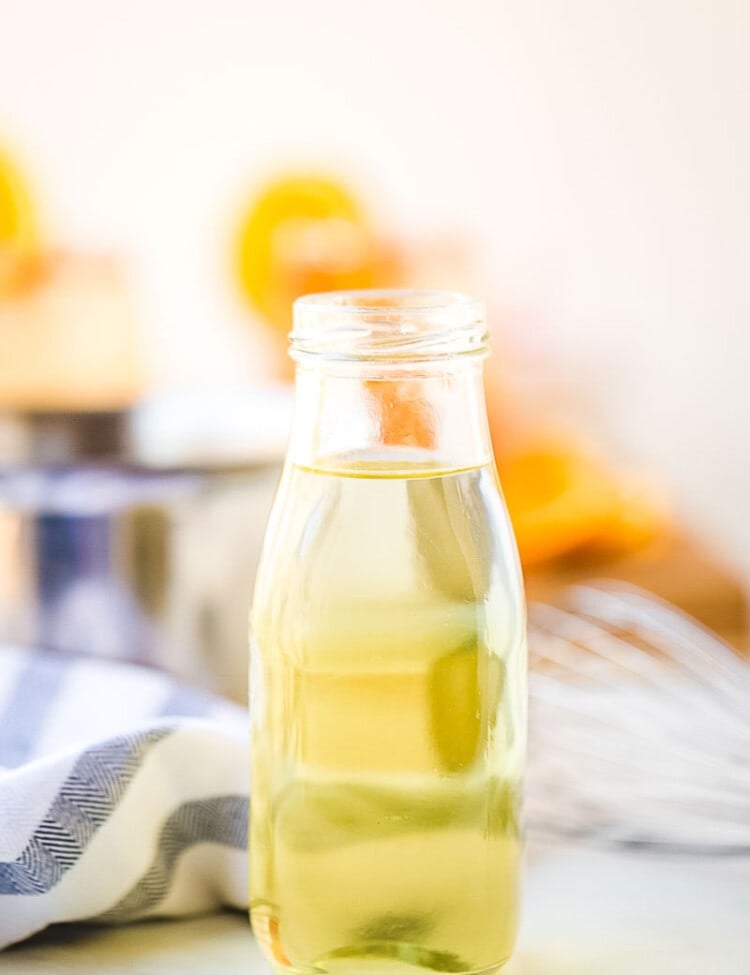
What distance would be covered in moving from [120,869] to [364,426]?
125 mm

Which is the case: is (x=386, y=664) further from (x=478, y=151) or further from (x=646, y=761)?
(x=478, y=151)

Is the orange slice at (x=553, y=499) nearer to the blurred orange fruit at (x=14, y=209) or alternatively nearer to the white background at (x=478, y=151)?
the white background at (x=478, y=151)

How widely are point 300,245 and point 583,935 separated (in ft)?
2.05

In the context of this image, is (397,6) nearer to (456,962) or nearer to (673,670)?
(673,670)

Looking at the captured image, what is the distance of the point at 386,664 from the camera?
0.98 feet

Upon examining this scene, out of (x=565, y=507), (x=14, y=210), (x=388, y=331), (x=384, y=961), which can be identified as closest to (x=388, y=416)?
(x=388, y=331)

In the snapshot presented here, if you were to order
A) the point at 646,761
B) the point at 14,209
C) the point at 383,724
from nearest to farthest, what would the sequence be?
the point at 383,724
the point at 646,761
the point at 14,209

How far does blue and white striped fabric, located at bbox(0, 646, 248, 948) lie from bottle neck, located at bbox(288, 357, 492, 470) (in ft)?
0.31

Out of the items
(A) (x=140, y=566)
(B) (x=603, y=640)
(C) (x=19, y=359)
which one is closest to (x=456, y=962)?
(A) (x=140, y=566)

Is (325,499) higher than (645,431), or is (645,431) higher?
(325,499)

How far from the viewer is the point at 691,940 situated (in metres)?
0.34

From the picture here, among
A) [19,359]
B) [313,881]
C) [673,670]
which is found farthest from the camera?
[19,359]

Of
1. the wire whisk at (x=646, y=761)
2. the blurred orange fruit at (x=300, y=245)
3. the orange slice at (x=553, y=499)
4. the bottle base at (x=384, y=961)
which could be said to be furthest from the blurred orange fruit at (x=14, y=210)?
the bottle base at (x=384, y=961)

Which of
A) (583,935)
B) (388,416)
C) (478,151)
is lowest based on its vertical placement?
(583,935)
